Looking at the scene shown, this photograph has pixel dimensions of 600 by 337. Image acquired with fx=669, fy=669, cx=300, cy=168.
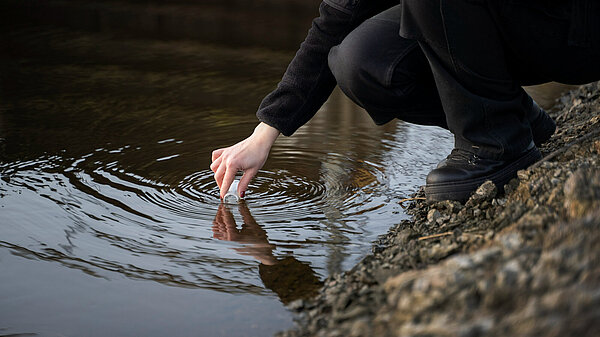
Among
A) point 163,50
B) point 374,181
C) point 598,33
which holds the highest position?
point 163,50

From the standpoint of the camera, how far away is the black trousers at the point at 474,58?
1.65 metres

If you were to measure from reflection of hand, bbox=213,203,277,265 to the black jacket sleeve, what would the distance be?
0.93 ft

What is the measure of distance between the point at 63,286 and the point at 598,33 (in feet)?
4.70

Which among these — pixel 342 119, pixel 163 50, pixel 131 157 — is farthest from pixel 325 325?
pixel 163 50

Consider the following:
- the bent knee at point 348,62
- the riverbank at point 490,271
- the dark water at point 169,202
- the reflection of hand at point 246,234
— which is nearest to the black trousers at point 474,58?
the bent knee at point 348,62

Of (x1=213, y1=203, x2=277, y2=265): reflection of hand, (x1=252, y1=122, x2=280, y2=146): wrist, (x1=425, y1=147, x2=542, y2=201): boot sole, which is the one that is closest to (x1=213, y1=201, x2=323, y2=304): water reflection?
(x1=213, y1=203, x2=277, y2=265): reflection of hand

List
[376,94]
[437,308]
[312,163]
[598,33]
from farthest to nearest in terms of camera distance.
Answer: [312,163], [376,94], [598,33], [437,308]

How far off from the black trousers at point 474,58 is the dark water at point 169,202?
0.38 meters

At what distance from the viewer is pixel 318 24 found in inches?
78.3

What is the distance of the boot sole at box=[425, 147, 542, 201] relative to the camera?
1.81 m

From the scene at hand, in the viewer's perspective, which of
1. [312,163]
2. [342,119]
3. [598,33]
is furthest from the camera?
[342,119]

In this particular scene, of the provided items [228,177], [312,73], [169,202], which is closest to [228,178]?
[228,177]

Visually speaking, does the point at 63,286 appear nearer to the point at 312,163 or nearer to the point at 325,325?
the point at 325,325

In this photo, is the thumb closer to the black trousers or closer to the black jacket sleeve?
the black jacket sleeve
